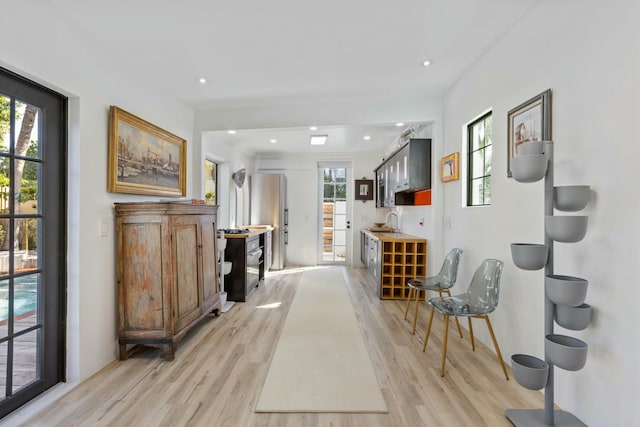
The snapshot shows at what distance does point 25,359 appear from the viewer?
177 centimetres

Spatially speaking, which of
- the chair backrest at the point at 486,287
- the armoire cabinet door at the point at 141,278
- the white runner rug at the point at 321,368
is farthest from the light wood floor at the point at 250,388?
the chair backrest at the point at 486,287

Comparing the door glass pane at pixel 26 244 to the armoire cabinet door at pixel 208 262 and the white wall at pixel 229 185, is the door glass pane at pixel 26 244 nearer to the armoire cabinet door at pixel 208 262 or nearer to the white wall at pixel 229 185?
the armoire cabinet door at pixel 208 262

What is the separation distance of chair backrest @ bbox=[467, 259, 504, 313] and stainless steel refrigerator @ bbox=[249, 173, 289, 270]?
156 inches

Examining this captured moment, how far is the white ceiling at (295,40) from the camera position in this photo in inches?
72.5

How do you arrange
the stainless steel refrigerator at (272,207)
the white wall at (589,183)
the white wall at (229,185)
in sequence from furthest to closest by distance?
the stainless steel refrigerator at (272,207) < the white wall at (229,185) < the white wall at (589,183)

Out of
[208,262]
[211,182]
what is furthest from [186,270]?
[211,182]

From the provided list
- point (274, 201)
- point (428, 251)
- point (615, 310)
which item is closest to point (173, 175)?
point (274, 201)

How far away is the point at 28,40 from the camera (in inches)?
65.4

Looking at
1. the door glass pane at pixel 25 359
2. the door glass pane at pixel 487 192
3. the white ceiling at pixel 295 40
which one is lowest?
the door glass pane at pixel 25 359

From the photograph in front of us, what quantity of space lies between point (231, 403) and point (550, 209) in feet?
7.02

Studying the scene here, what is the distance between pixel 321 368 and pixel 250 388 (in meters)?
0.54

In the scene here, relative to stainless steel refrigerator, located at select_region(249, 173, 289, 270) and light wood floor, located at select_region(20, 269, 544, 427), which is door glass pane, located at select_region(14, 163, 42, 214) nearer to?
light wood floor, located at select_region(20, 269, 544, 427)

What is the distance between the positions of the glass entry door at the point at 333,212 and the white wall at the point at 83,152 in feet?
14.2

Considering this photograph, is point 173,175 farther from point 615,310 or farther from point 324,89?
point 615,310
